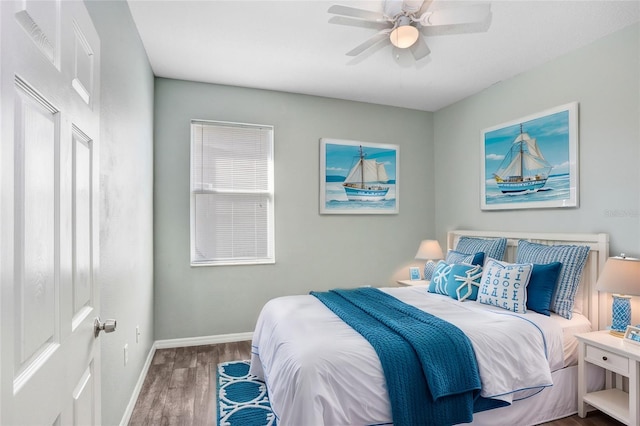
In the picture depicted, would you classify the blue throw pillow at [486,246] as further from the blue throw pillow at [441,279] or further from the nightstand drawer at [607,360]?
the nightstand drawer at [607,360]

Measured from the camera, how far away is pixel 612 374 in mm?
2521

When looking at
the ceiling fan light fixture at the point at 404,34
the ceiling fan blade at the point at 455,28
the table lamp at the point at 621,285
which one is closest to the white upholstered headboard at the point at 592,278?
the table lamp at the point at 621,285

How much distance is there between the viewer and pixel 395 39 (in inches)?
93.7

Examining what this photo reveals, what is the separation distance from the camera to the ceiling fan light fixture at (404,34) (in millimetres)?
2269

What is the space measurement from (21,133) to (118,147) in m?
1.63

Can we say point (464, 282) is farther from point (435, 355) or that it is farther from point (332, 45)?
point (332, 45)

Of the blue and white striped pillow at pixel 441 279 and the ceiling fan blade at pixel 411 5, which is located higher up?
the ceiling fan blade at pixel 411 5

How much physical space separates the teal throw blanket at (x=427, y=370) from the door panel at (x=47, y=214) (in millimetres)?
1332

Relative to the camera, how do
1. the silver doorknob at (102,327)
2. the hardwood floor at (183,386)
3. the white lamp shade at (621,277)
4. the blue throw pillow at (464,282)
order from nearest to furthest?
1. the silver doorknob at (102,327)
2. the white lamp shade at (621,277)
3. the hardwood floor at (183,386)
4. the blue throw pillow at (464,282)

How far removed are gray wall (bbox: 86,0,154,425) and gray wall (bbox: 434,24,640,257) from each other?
3336 mm

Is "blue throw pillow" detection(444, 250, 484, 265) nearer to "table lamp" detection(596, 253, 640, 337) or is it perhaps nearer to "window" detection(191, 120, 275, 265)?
"table lamp" detection(596, 253, 640, 337)

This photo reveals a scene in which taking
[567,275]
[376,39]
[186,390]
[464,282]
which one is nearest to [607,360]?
[567,275]

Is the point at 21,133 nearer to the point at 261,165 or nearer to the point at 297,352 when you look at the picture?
the point at 297,352

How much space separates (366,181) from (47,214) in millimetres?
3712
